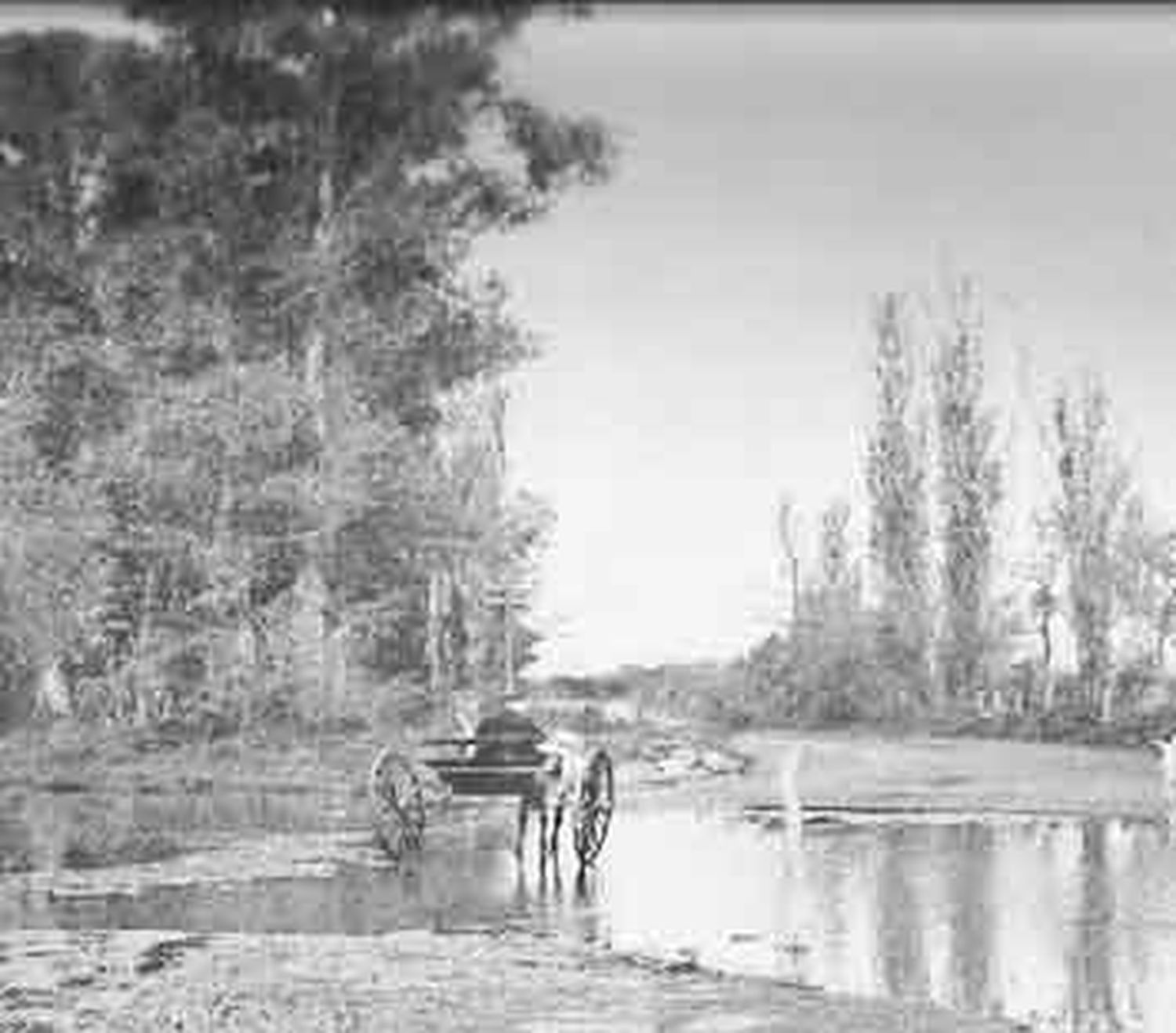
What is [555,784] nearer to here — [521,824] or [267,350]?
[521,824]

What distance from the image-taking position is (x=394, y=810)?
67.9ft

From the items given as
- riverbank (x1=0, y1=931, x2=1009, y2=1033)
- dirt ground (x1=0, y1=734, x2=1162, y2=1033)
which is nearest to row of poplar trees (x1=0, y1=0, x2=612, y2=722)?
dirt ground (x1=0, y1=734, x2=1162, y2=1033)

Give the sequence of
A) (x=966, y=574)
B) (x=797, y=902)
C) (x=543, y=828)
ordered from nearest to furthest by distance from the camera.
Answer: (x=797, y=902) → (x=543, y=828) → (x=966, y=574)

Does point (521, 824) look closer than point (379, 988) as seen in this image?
No

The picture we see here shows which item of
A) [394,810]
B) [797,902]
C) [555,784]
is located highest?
[555,784]

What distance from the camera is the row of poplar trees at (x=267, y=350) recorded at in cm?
3622

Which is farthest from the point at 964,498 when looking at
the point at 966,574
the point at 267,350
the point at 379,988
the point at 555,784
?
the point at 379,988

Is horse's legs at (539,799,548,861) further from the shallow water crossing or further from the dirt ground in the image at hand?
the dirt ground

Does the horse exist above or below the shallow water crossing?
above

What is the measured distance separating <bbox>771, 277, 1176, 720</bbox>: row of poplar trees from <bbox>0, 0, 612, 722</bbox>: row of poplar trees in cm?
1990

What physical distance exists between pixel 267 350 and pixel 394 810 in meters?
19.1

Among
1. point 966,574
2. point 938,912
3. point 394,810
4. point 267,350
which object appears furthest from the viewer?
point 966,574

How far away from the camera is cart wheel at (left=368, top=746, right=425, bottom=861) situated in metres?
20.4

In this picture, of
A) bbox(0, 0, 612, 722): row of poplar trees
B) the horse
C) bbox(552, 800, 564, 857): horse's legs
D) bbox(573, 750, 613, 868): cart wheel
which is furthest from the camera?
bbox(0, 0, 612, 722): row of poplar trees
